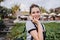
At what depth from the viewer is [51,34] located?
1776mm

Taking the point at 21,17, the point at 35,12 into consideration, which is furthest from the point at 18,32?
the point at 35,12

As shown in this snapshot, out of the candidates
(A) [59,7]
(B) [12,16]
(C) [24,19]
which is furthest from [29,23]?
(A) [59,7]

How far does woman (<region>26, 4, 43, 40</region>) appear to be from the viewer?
68.9 inches

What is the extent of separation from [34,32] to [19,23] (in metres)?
0.18

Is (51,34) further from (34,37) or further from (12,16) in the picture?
(12,16)

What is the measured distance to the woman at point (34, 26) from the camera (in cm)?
175

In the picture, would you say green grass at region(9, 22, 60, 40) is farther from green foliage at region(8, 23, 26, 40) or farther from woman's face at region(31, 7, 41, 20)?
woman's face at region(31, 7, 41, 20)

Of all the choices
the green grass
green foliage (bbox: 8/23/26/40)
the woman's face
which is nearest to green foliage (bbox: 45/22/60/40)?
the green grass

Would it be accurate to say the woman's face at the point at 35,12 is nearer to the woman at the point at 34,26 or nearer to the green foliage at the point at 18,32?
the woman at the point at 34,26

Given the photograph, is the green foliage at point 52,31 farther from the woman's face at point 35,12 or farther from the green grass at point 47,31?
the woman's face at point 35,12

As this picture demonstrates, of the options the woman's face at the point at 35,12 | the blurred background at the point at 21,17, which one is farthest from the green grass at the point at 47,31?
the woman's face at the point at 35,12

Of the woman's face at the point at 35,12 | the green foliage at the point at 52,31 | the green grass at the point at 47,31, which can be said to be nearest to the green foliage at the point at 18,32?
the green grass at the point at 47,31

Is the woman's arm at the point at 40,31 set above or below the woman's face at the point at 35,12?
below

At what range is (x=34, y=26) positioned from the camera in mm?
1768
